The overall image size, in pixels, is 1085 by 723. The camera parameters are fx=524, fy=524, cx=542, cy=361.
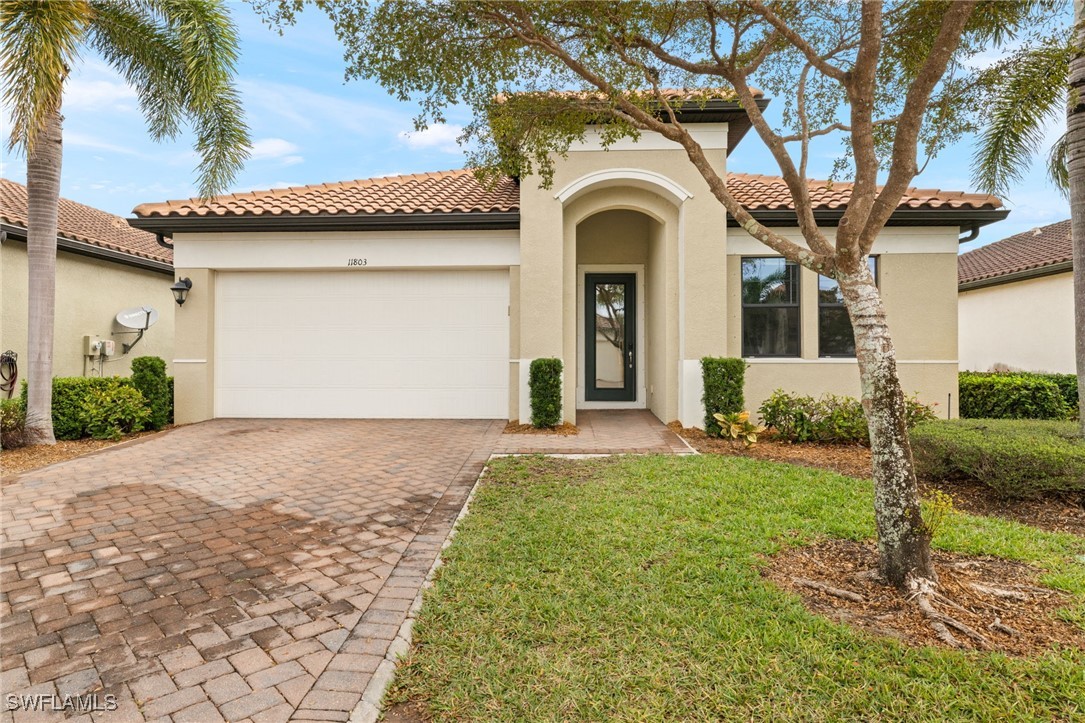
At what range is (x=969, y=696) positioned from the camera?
234cm

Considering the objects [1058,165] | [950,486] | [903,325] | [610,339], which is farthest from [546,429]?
[1058,165]

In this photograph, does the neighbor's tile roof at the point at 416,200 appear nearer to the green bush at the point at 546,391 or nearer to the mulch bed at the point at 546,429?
the green bush at the point at 546,391

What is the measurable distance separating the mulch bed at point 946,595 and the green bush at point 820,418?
445 centimetres

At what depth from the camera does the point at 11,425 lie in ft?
25.2

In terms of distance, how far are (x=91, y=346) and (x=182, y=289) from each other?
4197 mm

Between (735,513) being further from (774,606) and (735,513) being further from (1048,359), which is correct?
(1048,359)

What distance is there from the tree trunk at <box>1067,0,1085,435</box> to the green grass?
3.17 m

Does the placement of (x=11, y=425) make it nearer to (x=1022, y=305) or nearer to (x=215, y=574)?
(x=215, y=574)

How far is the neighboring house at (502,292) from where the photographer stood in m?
9.30

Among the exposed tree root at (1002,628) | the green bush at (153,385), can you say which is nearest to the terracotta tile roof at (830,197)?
the exposed tree root at (1002,628)

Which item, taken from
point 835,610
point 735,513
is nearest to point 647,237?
point 735,513

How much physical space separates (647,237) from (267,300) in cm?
809

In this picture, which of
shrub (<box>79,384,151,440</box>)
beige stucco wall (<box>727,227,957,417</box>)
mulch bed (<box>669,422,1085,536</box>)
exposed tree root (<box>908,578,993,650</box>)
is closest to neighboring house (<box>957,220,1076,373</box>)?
beige stucco wall (<box>727,227,957,417</box>)

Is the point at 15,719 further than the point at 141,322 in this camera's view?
No
